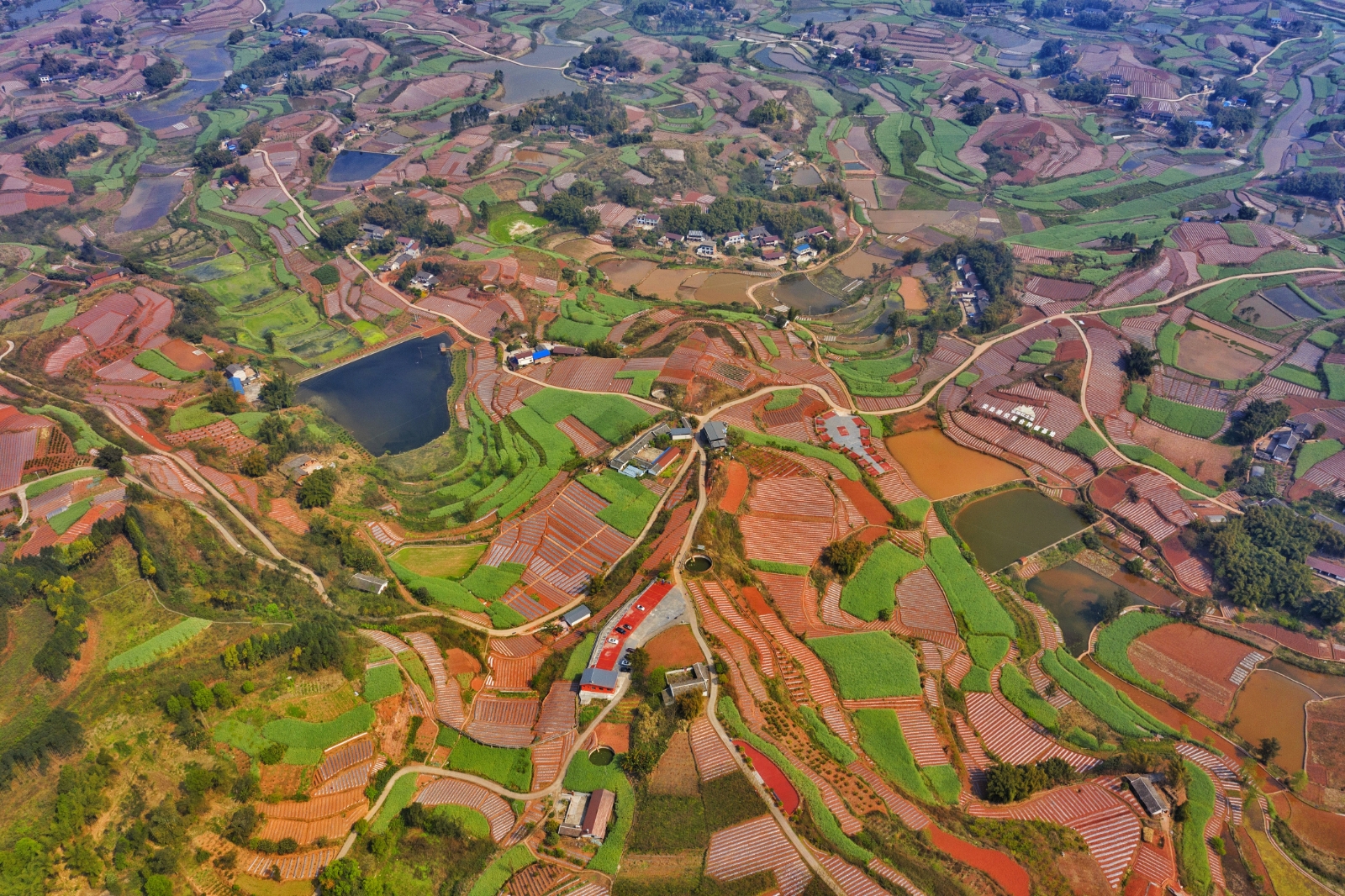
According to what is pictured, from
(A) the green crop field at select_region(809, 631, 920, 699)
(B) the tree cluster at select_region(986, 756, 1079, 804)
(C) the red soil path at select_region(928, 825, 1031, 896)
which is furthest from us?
(A) the green crop field at select_region(809, 631, 920, 699)

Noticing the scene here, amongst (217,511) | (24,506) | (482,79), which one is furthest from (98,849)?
(482,79)

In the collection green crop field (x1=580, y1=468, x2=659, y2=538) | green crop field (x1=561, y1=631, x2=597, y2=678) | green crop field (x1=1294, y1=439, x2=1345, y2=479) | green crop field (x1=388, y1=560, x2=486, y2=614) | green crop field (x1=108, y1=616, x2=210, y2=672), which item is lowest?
green crop field (x1=388, y1=560, x2=486, y2=614)

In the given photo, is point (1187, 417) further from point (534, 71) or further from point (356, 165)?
point (534, 71)

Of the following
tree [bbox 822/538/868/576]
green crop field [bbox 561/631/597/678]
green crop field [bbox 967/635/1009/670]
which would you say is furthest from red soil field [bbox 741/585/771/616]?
green crop field [bbox 967/635/1009/670]

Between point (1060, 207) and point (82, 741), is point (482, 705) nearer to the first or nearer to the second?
point (82, 741)

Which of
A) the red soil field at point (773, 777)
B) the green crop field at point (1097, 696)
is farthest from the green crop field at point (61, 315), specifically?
the green crop field at point (1097, 696)

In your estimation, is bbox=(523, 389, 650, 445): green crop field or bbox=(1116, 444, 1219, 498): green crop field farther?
bbox=(523, 389, 650, 445): green crop field

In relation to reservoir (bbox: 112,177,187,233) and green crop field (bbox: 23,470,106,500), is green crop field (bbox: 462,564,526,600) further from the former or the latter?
reservoir (bbox: 112,177,187,233)
